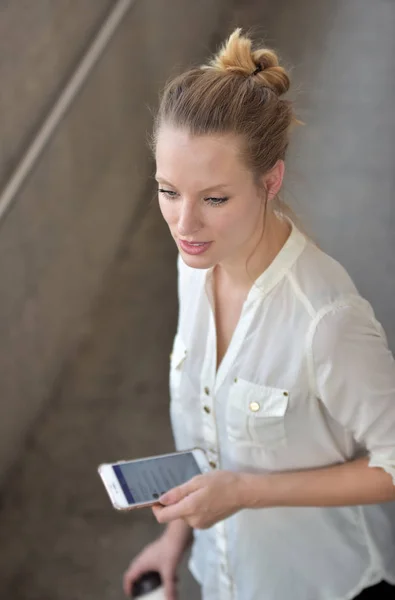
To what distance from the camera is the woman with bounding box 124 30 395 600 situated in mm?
1183

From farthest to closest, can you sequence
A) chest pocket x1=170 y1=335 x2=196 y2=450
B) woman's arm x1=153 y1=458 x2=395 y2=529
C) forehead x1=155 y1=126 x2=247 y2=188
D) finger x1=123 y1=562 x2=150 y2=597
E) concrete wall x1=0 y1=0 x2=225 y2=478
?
concrete wall x1=0 y1=0 x2=225 y2=478
finger x1=123 y1=562 x2=150 y2=597
chest pocket x1=170 y1=335 x2=196 y2=450
woman's arm x1=153 y1=458 x2=395 y2=529
forehead x1=155 y1=126 x2=247 y2=188

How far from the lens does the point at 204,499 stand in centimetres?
127

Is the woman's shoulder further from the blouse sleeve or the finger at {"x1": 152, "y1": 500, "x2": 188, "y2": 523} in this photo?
the finger at {"x1": 152, "y1": 500, "x2": 188, "y2": 523}

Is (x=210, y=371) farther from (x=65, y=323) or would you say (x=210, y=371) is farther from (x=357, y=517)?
(x=65, y=323)

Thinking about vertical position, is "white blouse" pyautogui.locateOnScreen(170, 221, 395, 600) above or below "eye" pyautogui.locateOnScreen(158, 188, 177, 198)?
below

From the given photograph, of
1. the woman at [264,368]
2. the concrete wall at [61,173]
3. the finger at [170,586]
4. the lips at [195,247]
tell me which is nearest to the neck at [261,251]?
the woman at [264,368]

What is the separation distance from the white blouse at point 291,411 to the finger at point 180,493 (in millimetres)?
122

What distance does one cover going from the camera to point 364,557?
1437 millimetres

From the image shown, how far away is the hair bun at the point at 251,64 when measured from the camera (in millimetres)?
1232

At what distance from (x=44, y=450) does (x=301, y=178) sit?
1360 millimetres

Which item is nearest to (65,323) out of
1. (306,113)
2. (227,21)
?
(306,113)

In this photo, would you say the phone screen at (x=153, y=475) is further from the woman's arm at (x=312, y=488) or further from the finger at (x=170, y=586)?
the finger at (x=170, y=586)

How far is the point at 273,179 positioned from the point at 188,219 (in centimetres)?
17

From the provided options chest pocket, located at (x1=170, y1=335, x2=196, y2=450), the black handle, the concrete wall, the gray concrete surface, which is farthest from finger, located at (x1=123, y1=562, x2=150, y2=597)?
the concrete wall
